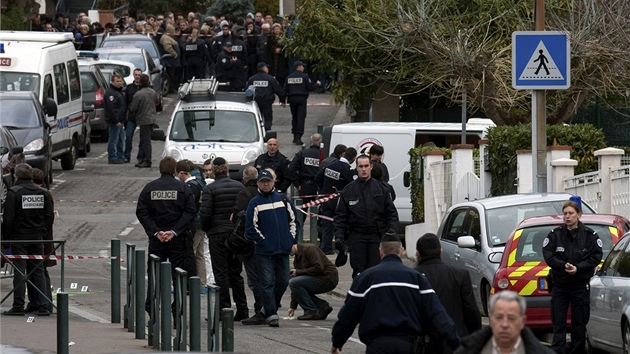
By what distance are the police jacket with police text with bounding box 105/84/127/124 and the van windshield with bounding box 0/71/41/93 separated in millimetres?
3138

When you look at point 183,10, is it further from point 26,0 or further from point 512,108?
point 512,108

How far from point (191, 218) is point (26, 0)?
1508 inches

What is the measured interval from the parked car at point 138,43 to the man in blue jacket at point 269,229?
29.2 meters

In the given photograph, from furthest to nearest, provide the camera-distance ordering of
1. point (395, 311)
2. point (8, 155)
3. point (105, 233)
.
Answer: point (8, 155)
point (105, 233)
point (395, 311)

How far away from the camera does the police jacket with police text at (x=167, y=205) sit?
15.7 meters

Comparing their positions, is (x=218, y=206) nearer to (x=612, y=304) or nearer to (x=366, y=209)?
(x=366, y=209)

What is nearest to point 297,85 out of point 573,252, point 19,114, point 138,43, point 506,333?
point 19,114

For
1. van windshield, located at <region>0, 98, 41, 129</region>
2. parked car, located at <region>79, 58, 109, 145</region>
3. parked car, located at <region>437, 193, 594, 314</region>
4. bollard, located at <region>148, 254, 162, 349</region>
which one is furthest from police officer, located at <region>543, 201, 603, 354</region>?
parked car, located at <region>79, 58, 109, 145</region>

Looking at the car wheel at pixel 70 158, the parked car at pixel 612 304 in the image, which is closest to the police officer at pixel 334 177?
the parked car at pixel 612 304

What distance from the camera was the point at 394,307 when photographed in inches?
361

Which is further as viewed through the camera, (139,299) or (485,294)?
(485,294)

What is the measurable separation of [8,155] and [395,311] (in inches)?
631

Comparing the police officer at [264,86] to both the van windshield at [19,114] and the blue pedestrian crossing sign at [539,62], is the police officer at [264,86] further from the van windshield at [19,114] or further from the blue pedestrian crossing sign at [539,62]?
the blue pedestrian crossing sign at [539,62]

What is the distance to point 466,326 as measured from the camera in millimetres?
10320
